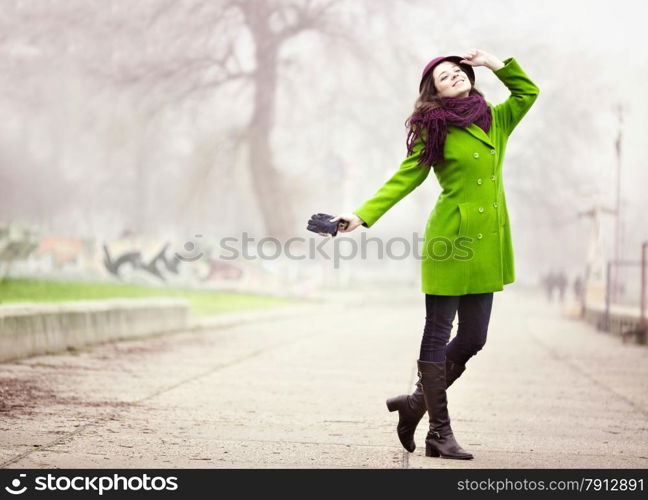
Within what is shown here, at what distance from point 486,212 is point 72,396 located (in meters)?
3.25

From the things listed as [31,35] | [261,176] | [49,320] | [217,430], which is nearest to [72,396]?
[217,430]

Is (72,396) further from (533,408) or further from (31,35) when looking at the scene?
(31,35)

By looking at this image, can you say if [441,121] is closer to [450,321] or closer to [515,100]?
[515,100]

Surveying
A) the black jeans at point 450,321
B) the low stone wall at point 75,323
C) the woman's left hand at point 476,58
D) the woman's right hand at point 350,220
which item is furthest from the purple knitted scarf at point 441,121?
the low stone wall at point 75,323

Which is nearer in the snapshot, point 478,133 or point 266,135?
point 478,133

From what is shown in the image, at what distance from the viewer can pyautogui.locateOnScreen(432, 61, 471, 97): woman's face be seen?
4891mm

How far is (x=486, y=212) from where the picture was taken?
15.8 ft

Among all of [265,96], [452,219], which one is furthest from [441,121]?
[265,96]

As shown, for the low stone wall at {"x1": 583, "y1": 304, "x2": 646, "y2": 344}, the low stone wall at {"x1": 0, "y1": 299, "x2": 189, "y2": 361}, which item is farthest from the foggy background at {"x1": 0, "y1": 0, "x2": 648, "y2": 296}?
the low stone wall at {"x1": 0, "y1": 299, "x2": 189, "y2": 361}

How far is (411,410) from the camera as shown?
4992 mm

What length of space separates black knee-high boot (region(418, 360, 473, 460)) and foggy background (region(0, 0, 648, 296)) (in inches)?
791

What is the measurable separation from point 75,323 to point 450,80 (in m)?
6.38

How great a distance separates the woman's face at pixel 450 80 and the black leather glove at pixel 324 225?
Answer: 32.3 inches

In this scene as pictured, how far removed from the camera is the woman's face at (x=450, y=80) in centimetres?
489
